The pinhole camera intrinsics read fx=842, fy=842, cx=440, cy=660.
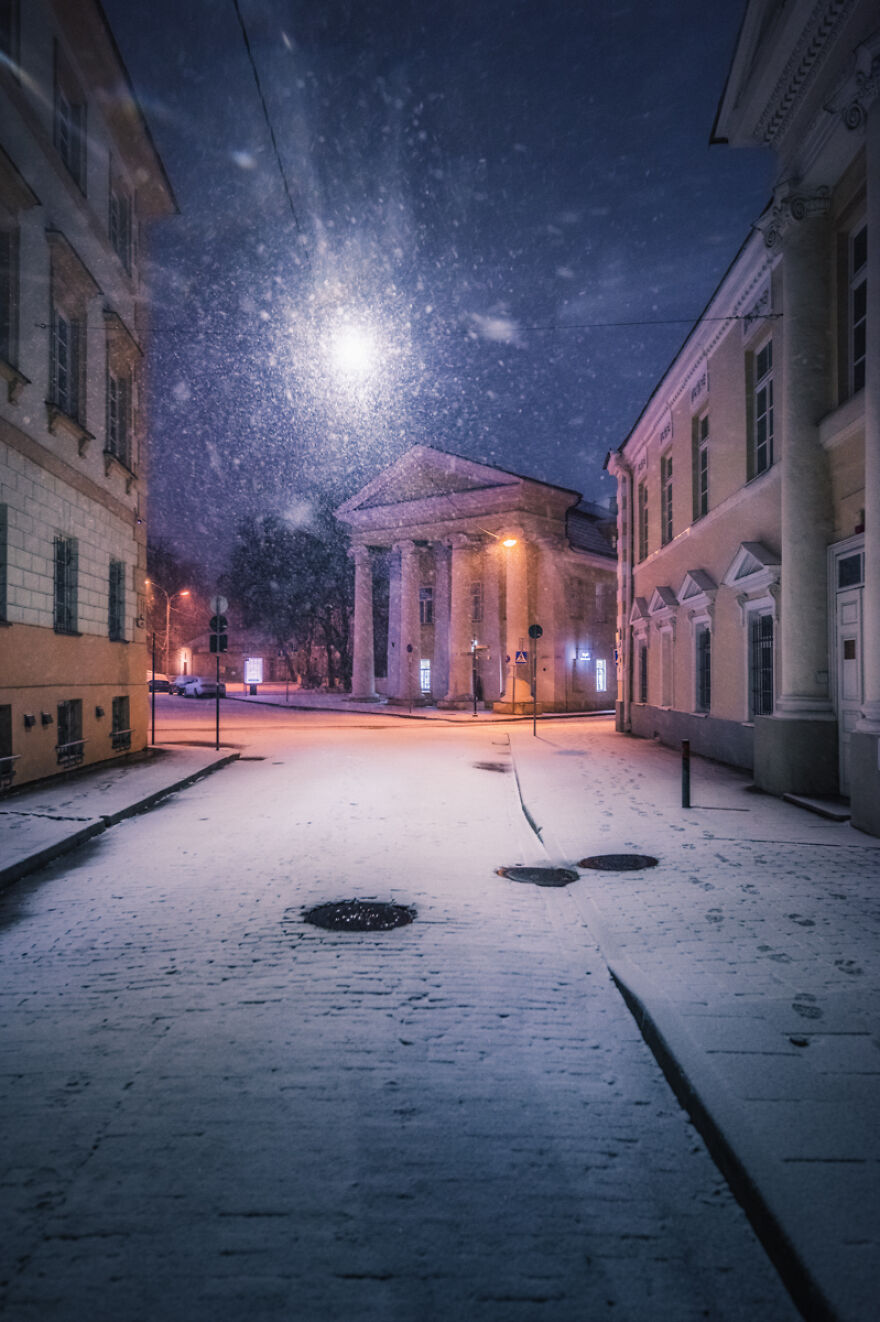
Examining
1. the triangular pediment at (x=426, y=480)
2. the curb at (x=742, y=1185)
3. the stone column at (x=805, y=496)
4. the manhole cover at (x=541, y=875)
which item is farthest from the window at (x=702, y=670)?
the triangular pediment at (x=426, y=480)

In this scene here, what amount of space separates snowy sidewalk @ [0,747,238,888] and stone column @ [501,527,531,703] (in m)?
25.0

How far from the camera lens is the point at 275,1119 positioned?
3066 millimetres

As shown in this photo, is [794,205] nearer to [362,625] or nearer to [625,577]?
[625,577]

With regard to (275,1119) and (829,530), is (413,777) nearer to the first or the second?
(829,530)

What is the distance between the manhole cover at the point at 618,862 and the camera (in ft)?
23.3

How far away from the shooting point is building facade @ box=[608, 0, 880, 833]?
8.80 meters

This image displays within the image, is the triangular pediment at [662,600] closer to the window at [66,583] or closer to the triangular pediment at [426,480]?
the window at [66,583]

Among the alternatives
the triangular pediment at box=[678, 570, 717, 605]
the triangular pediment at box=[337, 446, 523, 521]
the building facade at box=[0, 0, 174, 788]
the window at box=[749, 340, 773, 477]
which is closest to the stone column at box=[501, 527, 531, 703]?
the triangular pediment at box=[337, 446, 523, 521]

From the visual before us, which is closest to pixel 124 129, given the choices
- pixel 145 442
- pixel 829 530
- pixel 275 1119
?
pixel 145 442

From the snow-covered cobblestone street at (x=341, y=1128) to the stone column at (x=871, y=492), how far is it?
421 centimetres

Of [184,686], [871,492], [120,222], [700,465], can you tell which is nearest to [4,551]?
[120,222]

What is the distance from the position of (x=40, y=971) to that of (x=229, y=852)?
3.23 m

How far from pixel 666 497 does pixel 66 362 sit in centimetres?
1372

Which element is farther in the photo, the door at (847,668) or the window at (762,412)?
the window at (762,412)
